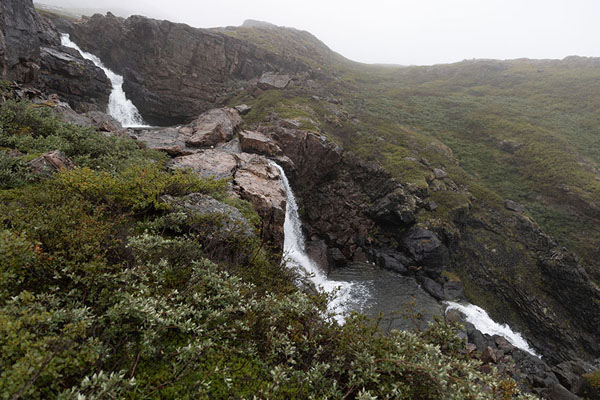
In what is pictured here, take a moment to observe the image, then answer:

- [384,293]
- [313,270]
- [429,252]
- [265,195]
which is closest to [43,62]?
[265,195]

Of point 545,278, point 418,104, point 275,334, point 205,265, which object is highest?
point 418,104

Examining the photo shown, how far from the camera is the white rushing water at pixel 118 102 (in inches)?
1483

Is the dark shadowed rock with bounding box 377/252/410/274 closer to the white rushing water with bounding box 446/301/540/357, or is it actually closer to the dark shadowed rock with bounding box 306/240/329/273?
the white rushing water with bounding box 446/301/540/357

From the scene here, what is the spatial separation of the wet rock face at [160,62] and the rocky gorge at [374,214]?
829cm

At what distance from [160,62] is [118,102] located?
1036 centimetres

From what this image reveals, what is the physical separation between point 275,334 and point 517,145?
148 feet

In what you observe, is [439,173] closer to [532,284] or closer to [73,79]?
[532,284]

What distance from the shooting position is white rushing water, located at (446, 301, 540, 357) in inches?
731

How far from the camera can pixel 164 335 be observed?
4297 mm

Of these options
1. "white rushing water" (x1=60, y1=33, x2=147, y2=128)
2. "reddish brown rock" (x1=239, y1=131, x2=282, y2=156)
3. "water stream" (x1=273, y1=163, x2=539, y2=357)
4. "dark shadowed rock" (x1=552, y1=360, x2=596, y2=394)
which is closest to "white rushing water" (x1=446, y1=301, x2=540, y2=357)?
"water stream" (x1=273, y1=163, x2=539, y2=357)

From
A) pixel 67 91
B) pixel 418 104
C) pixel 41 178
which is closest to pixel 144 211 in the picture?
pixel 41 178

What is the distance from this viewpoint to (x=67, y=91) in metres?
31.2

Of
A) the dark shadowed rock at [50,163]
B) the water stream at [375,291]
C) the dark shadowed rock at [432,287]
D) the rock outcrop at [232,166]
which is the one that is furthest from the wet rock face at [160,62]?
the dark shadowed rock at [50,163]

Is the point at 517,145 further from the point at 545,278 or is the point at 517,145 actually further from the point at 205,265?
the point at 205,265
